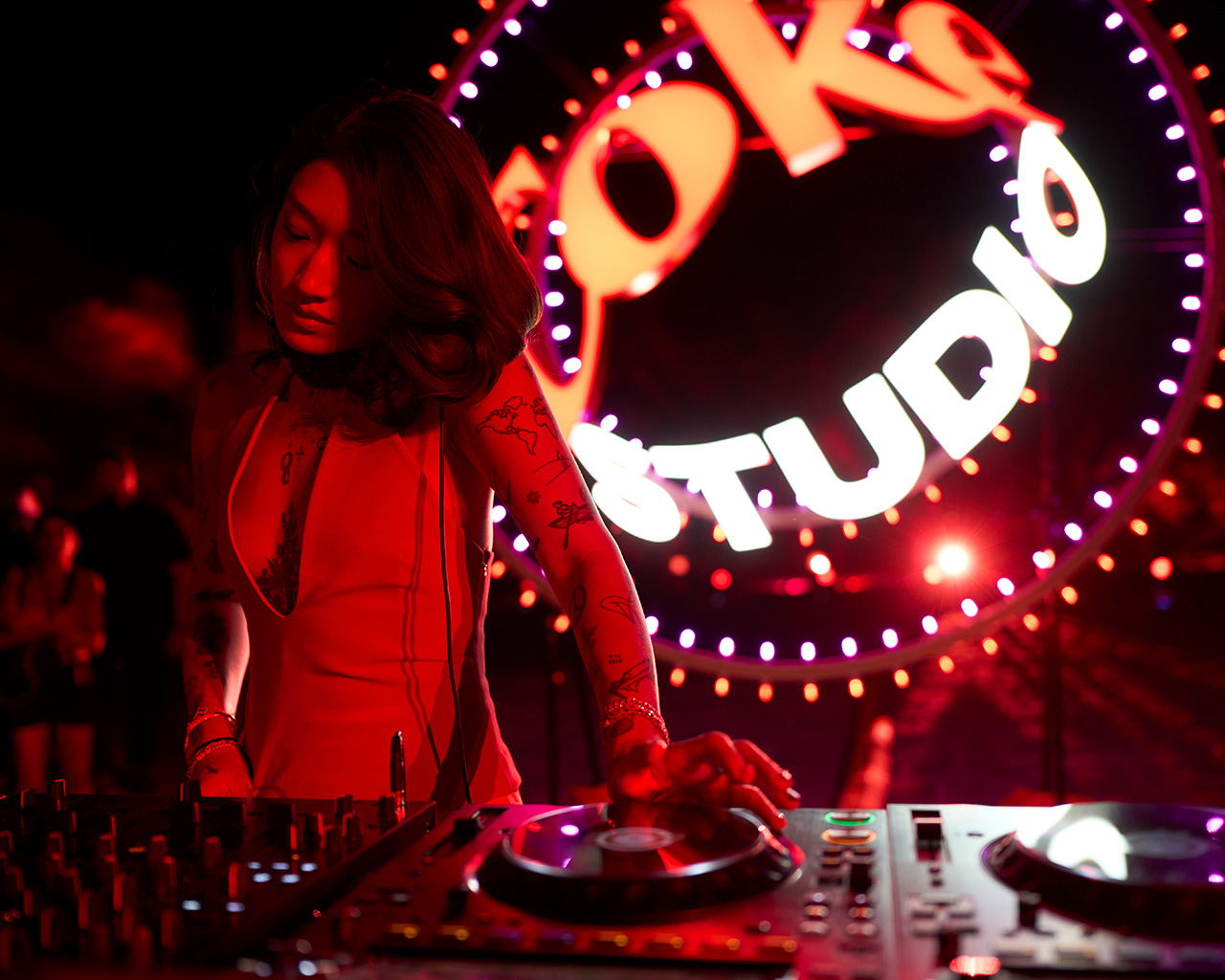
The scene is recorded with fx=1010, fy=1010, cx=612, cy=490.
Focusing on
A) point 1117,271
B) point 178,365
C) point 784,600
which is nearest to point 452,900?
point 784,600

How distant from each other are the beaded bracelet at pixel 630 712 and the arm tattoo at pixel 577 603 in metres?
0.11

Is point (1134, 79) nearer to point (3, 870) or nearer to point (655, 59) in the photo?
point (655, 59)

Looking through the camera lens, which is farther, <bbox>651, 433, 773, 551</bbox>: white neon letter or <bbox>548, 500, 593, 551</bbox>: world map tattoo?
<bbox>651, 433, 773, 551</bbox>: white neon letter

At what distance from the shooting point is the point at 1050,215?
2.13 meters

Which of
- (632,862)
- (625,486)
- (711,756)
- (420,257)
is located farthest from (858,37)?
(632,862)

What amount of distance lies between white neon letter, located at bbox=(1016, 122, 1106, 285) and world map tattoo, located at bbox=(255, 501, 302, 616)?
5.53ft

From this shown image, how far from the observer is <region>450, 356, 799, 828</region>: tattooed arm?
73 cm

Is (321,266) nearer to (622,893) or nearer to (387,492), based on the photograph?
(387,492)

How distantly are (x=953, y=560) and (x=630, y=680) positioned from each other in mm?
1428

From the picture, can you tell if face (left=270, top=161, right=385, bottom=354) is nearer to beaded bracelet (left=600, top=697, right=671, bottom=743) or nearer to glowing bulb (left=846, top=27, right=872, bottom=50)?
beaded bracelet (left=600, top=697, right=671, bottom=743)

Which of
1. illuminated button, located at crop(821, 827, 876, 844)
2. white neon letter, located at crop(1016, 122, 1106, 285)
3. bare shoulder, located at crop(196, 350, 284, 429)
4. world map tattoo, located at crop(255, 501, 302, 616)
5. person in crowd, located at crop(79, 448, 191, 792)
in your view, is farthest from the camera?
person in crowd, located at crop(79, 448, 191, 792)

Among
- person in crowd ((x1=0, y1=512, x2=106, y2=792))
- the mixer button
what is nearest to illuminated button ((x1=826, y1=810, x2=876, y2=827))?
the mixer button

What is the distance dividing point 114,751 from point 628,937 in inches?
213

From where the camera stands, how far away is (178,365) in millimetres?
7348
